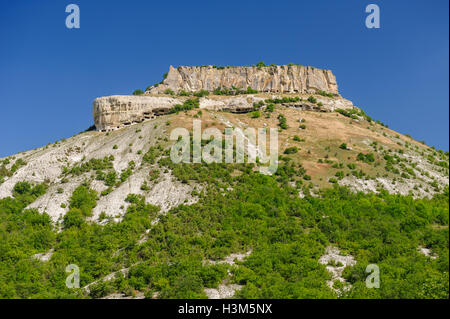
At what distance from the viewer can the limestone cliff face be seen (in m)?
71.4

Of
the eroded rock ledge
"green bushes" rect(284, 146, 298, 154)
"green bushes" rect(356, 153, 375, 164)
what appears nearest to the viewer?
"green bushes" rect(356, 153, 375, 164)

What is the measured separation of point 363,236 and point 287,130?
2592cm

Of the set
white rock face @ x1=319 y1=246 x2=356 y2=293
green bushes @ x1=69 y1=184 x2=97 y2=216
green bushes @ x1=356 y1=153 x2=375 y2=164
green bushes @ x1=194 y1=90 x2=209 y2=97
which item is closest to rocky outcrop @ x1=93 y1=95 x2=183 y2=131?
green bushes @ x1=194 y1=90 x2=209 y2=97

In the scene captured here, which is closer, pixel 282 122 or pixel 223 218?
pixel 223 218

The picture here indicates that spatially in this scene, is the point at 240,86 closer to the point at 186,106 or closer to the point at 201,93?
the point at 201,93

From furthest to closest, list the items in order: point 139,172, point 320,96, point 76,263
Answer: point 320,96, point 139,172, point 76,263

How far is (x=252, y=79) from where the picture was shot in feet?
238

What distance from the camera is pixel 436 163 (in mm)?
48062

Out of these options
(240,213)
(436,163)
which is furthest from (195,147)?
(436,163)

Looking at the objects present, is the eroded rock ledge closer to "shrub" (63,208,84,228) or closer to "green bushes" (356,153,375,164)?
"green bushes" (356,153,375,164)

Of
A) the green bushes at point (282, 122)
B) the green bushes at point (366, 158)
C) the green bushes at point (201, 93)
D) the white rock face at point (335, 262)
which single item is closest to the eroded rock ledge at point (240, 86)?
the green bushes at point (201, 93)

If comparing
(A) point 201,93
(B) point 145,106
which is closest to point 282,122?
(A) point 201,93
